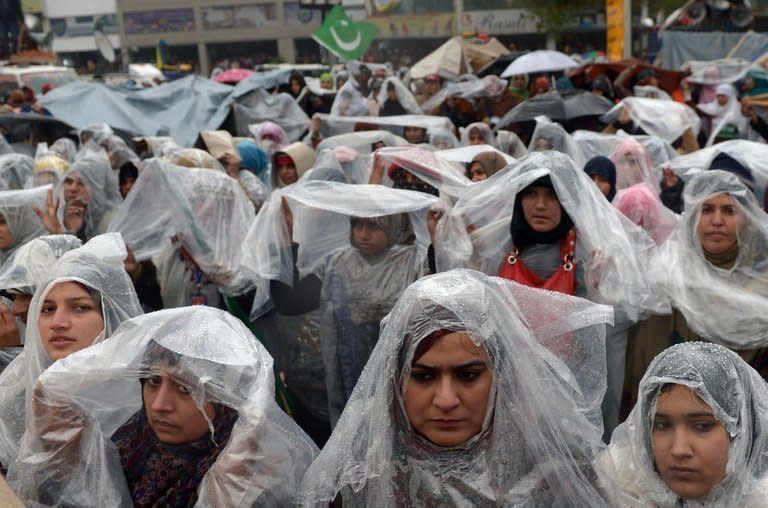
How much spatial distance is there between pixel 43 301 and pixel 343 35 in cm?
1128

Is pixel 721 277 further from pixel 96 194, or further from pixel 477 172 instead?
pixel 96 194

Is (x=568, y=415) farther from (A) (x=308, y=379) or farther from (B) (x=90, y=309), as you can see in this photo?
(A) (x=308, y=379)

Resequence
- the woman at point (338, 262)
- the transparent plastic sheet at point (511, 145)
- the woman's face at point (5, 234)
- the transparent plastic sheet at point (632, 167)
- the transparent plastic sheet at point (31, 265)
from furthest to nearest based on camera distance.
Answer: the transparent plastic sheet at point (511, 145)
the transparent plastic sheet at point (632, 167)
the woman's face at point (5, 234)
the woman at point (338, 262)
the transparent plastic sheet at point (31, 265)

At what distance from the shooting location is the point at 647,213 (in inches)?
192

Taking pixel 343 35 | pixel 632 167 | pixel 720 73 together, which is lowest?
pixel 632 167

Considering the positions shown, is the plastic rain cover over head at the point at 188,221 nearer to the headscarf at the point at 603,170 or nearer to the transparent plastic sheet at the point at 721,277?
the transparent plastic sheet at the point at 721,277

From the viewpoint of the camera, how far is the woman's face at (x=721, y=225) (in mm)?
3678

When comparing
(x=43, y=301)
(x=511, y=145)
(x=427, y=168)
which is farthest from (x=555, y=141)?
(x=43, y=301)

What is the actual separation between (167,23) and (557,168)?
48158 millimetres

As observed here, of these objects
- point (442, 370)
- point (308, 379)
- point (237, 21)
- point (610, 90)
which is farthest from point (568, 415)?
point (237, 21)

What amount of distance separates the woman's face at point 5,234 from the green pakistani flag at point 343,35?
9240mm

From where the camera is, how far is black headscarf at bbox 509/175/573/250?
360cm

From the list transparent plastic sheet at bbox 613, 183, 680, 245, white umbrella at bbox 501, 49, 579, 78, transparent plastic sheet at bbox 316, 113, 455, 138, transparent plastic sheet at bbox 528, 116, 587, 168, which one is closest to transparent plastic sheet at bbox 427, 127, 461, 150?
transparent plastic sheet at bbox 316, 113, 455, 138

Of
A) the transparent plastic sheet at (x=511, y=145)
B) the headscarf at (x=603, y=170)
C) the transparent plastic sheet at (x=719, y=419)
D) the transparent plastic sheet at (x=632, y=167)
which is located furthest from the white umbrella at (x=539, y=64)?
the transparent plastic sheet at (x=719, y=419)
